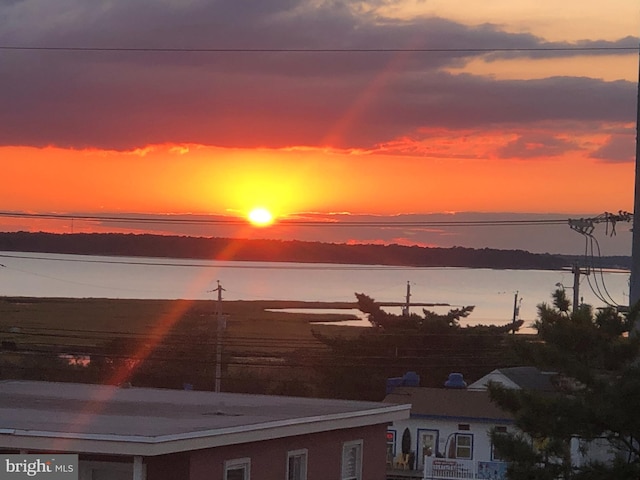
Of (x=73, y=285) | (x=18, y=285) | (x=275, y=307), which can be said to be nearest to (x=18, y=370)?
(x=73, y=285)

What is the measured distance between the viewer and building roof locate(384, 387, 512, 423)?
44.2 m

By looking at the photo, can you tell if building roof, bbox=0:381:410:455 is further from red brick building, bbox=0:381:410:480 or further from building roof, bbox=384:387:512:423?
building roof, bbox=384:387:512:423

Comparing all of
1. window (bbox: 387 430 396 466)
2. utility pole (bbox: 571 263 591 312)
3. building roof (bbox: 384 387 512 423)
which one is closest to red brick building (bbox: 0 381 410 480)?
window (bbox: 387 430 396 466)

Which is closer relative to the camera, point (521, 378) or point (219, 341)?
point (521, 378)

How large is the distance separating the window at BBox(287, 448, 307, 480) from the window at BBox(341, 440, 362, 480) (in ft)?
5.66

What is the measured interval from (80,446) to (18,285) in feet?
419

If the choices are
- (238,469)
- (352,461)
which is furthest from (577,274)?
(238,469)

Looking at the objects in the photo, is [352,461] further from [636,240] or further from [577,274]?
[577,274]

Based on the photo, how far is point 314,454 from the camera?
22.8 metres

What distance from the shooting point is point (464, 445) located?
4488 centimetres

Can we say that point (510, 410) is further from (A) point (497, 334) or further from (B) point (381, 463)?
(A) point (497, 334)

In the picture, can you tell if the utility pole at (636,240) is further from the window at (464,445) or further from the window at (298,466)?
the window at (464,445)

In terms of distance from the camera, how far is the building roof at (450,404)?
44250 mm

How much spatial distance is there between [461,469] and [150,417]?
1844 centimetres
